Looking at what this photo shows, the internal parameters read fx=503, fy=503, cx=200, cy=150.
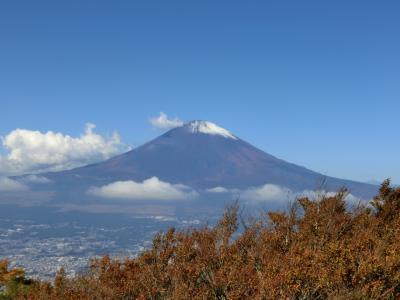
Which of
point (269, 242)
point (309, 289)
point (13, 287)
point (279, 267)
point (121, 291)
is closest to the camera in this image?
point (309, 289)

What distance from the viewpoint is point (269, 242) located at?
1110 inches

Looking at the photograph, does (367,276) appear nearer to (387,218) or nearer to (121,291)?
(121,291)

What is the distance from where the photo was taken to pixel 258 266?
25.8m

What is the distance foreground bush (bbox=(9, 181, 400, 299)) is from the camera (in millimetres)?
20406

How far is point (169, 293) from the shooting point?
2305 cm

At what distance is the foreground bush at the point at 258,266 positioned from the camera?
66.9 feet

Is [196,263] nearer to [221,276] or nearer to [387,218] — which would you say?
[221,276]

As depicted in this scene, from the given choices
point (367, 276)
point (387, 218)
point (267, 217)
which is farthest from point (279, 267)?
point (387, 218)

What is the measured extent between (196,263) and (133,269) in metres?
3.71

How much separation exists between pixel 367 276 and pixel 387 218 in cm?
2088

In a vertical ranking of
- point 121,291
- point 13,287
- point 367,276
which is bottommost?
point 13,287

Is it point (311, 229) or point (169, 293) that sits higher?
point (311, 229)

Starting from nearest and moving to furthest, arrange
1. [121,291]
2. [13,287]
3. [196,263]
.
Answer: [121,291] → [196,263] → [13,287]

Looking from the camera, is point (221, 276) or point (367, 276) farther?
point (221, 276)
